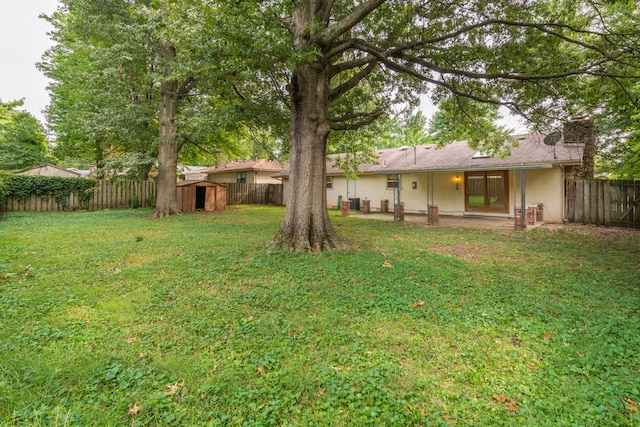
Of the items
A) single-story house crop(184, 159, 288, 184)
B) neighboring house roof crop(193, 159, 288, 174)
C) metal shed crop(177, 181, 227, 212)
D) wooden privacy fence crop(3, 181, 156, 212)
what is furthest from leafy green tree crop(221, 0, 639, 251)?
neighboring house roof crop(193, 159, 288, 174)

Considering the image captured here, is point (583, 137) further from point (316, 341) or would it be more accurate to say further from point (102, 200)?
point (102, 200)

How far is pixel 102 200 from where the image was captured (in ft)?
51.7

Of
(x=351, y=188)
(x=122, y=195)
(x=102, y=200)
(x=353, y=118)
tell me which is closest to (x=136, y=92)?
(x=122, y=195)

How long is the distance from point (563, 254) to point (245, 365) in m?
7.27

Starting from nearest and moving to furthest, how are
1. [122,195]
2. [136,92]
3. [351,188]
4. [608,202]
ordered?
[608,202]
[136,92]
[122,195]
[351,188]

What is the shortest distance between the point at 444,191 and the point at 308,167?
10.7 meters

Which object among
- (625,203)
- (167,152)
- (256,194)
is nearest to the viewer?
(625,203)

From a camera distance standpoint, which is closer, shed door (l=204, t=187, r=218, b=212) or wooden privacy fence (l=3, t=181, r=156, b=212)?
wooden privacy fence (l=3, t=181, r=156, b=212)

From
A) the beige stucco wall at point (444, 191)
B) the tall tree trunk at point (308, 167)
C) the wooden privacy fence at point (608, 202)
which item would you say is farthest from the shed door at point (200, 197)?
the wooden privacy fence at point (608, 202)

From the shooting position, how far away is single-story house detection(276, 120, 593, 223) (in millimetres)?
11406

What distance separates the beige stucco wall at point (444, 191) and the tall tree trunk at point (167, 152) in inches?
212

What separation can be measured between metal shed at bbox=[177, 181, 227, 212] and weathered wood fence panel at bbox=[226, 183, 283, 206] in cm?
400

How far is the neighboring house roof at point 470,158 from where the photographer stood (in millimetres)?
11000

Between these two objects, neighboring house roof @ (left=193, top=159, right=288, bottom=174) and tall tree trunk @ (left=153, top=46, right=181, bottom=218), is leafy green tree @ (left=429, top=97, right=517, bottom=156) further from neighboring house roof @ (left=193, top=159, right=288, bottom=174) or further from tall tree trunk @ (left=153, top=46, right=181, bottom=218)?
neighboring house roof @ (left=193, top=159, right=288, bottom=174)
